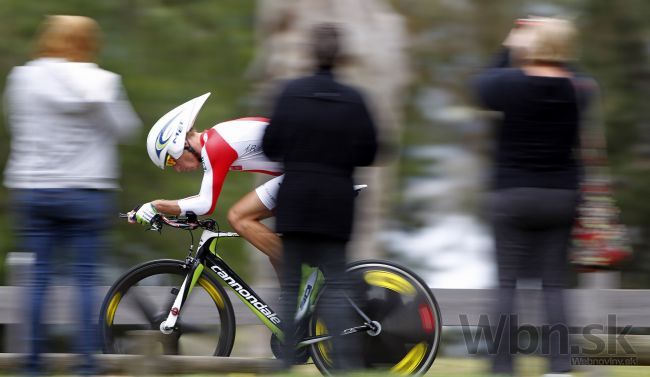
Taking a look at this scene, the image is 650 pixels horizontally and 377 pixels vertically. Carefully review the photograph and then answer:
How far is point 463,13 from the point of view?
16094 millimetres

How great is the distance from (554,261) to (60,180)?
251 cm

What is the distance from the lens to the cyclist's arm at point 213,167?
6996 millimetres

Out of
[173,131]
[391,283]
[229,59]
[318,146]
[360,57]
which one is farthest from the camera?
[229,59]

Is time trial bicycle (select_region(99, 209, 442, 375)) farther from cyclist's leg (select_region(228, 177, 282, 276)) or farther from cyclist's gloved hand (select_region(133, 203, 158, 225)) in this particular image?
cyclist's leg (select_region(228, 177, 282, 276))

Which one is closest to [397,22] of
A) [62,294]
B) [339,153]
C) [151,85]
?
[62,294]

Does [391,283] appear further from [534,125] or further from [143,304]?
[143,304]

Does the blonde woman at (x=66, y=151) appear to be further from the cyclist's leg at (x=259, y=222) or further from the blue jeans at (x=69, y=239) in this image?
the cyclist's leg at (x=259, y=222)

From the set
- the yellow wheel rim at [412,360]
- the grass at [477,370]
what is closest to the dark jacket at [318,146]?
the grass at [477,370]

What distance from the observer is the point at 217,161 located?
276 inches

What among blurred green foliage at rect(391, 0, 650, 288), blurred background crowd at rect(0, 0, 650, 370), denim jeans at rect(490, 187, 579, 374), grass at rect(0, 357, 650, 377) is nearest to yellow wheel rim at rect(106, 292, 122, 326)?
grass at rect(0, 357, 650, 377)

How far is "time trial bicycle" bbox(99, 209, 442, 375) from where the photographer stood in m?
7.24

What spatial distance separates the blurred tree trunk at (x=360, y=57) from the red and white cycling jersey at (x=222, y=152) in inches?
93.7

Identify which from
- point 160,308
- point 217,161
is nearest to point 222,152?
point 217,161

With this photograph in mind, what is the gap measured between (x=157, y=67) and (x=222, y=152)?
8396 millimetres
